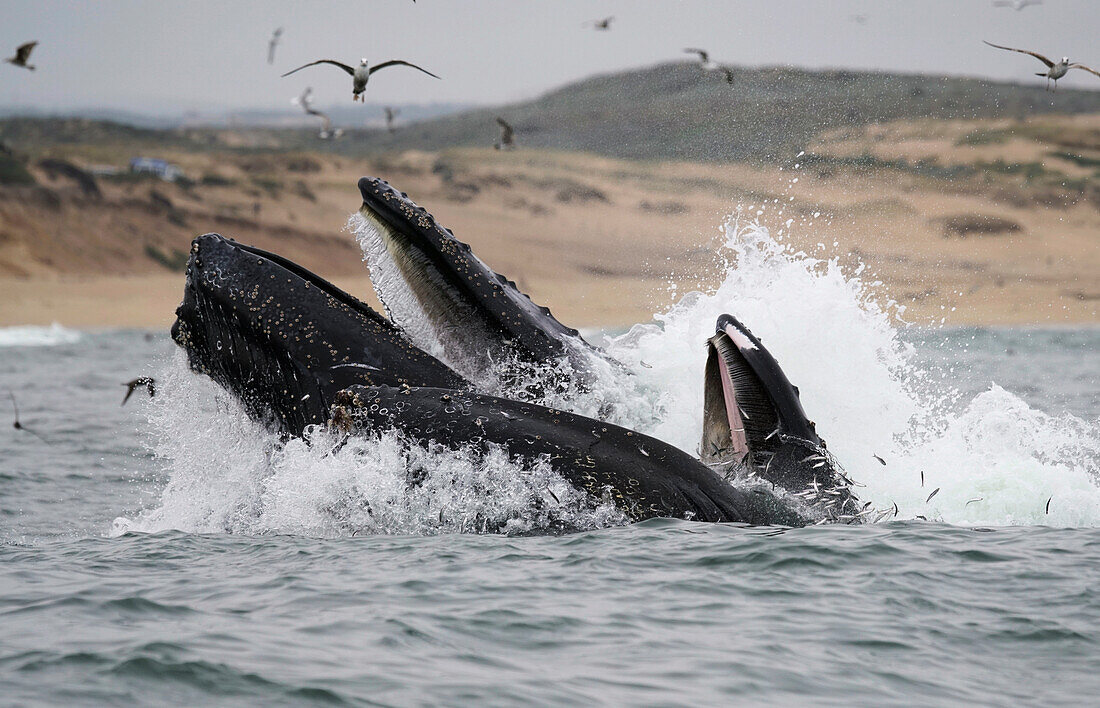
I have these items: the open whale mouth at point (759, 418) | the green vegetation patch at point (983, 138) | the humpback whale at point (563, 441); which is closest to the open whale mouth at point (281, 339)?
the humpback whale at point (563, 441)

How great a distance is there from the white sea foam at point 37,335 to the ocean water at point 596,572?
3924 centimetres

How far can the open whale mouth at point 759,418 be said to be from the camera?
270 inches

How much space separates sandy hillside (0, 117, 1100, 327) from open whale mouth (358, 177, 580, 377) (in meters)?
44.8

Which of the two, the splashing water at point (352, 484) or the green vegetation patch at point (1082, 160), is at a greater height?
the green vegetation patch at point (1082, 160)

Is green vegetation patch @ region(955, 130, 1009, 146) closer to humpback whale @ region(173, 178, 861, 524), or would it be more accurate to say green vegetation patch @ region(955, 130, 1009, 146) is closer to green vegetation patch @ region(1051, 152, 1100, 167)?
green vegetation patch @ region(1051, 152, 1100, 167)

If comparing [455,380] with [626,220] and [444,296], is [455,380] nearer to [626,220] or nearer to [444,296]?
[444,296]

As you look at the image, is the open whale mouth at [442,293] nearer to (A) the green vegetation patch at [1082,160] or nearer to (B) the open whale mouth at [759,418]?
(B) the open whale mouth at [759,418]

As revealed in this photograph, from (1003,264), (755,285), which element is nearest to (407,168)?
(1003,264)

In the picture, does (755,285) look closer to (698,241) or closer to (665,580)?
(665,580)

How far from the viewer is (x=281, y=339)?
6.78 metres

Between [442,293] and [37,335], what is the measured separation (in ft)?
159

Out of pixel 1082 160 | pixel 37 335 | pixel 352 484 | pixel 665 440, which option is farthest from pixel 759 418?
pixel 1082 160

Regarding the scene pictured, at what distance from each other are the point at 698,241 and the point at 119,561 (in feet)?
195

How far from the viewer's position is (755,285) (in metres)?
10.1
